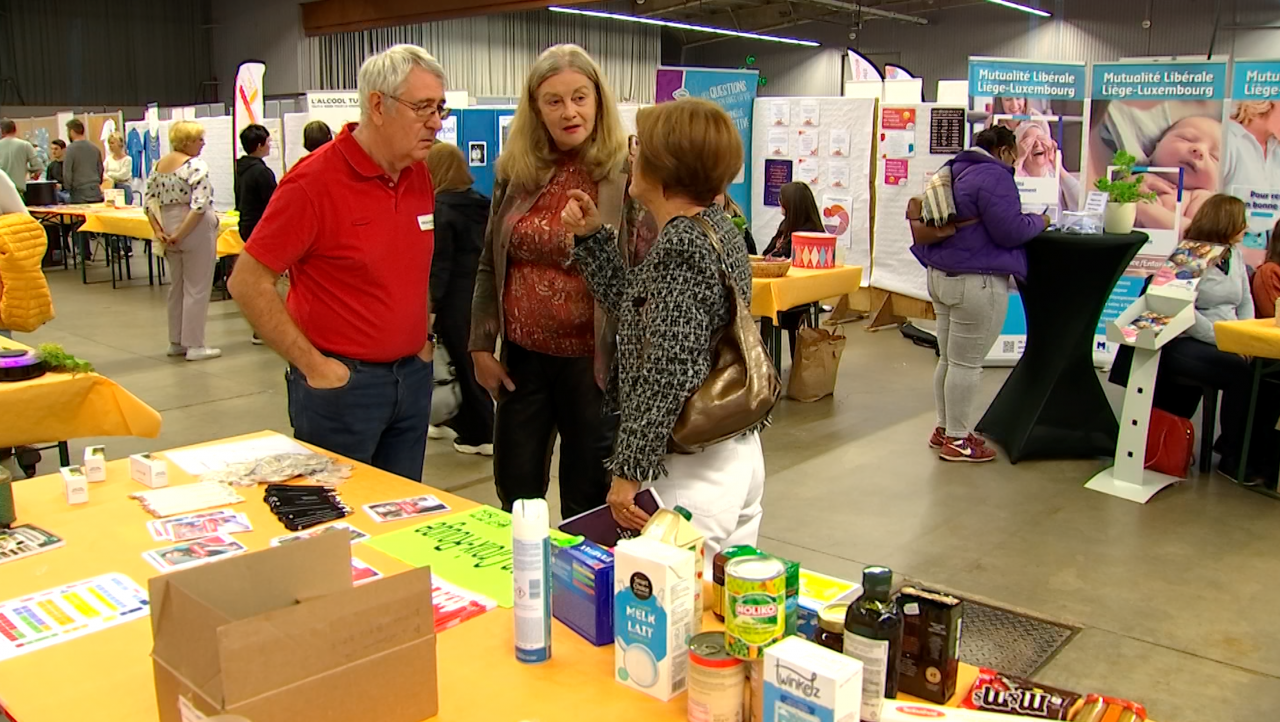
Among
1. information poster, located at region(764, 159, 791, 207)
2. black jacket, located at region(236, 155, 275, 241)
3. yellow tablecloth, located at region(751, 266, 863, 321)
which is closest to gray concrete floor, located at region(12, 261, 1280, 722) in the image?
yellow tablecloth, located at region(751, 266, 863, 321)

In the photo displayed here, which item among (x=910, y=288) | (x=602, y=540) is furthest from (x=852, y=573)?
(x=910, y=288)

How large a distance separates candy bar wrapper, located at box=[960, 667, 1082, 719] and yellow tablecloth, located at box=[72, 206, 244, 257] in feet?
26.3

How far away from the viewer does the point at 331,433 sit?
231cm

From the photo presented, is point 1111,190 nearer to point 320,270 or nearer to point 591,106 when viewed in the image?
point 591,106

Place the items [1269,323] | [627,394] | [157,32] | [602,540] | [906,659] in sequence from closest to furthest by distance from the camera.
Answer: [906,659], [602,540], [627,394], [1269,323], [157,32]

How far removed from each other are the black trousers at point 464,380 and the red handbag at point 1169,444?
2.88 metres

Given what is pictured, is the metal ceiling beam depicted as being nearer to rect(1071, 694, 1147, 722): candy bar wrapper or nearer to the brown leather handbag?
the brown leather handbag

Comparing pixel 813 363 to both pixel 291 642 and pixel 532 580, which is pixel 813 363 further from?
pixel 291 642

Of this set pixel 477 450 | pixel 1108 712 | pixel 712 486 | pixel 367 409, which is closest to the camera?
pixel 1108 712

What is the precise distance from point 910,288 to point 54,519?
Result: 21.8ft

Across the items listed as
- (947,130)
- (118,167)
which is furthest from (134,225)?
(947,130)

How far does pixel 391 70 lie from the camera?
2148mm

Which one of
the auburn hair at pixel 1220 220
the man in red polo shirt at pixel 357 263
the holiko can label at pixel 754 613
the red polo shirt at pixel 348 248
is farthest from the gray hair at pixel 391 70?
the auburn hair at pixel 1220 220

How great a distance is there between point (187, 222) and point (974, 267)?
4794 millimetres
